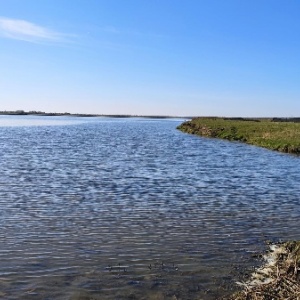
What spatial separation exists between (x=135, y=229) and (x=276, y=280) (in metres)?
6.79

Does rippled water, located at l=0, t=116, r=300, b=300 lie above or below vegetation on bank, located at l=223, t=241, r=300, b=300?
below

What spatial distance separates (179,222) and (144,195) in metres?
5.11

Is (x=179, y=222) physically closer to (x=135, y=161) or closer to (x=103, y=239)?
(x=103, y=239)

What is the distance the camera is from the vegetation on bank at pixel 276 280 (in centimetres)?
825

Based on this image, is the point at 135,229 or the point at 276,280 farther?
the point at 135,229

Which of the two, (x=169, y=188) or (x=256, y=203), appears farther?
(x=169, y=188)

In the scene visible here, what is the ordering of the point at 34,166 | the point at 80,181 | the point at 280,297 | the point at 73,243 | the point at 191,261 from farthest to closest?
the point at 34,166, the point at 80,181, the point at 73,243, the point at 191,261, the point at 280,297

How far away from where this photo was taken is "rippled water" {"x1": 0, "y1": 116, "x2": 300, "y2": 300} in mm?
10334

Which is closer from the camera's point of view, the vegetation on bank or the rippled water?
the vegetation on bank

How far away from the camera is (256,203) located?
781 inches

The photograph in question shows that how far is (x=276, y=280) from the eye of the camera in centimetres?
882

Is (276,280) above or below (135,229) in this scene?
above

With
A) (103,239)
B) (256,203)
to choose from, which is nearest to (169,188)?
(256,203)

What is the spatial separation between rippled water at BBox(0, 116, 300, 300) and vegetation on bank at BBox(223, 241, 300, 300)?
59cm
